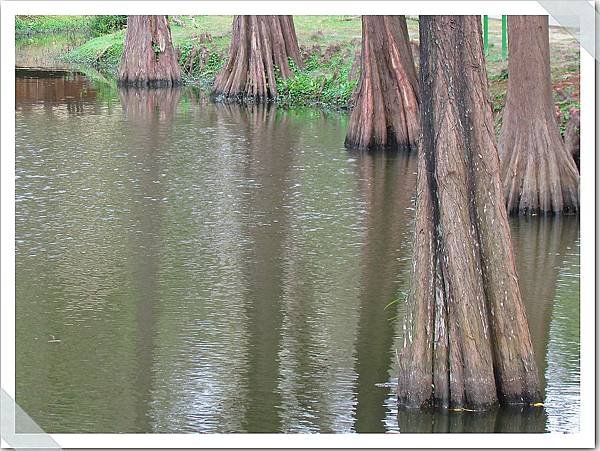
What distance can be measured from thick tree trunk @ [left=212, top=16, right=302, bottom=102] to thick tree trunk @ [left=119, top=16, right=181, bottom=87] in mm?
4044

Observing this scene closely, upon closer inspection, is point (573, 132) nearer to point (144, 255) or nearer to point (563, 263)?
point (563, 263)

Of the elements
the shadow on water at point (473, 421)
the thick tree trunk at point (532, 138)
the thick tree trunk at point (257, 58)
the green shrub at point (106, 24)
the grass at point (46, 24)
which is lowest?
the shadow on water at point (473, 421)

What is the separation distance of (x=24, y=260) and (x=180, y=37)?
25357mm

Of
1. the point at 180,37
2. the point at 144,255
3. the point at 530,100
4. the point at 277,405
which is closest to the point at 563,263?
the point at 530,100

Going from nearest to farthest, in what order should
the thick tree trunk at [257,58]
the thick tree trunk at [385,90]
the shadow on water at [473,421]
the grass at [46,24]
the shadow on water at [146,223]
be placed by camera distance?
the shadow on water at [473,421]
the shadow on water at [146,223]
the thick tree trunk at [385,90]
the thick tree trunk at [257,58]
the grass at [46,24]

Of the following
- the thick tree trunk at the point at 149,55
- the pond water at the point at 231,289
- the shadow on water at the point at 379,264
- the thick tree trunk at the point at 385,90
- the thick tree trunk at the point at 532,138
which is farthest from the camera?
the thick tree trunk at the point at 149,55

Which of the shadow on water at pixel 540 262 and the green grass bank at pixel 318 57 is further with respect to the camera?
the green grass bank at pixel 318 57

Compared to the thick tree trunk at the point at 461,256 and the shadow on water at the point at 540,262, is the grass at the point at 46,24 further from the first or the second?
the thick tree trunk at the point at 461,256

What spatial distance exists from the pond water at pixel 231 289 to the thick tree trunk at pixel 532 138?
0.33 meters

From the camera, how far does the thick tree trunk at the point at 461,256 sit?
24.8ft

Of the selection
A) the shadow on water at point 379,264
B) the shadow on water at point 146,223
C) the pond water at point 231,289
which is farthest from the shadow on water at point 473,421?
the shadow on water at point 146,223

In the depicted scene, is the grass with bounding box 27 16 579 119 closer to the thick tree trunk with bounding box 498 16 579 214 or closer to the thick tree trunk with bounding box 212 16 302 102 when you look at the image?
the thick tree trunk with bounding box 212 16 302 102

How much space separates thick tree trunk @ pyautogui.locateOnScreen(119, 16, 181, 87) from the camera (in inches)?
1248

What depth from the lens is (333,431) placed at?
770 cm
